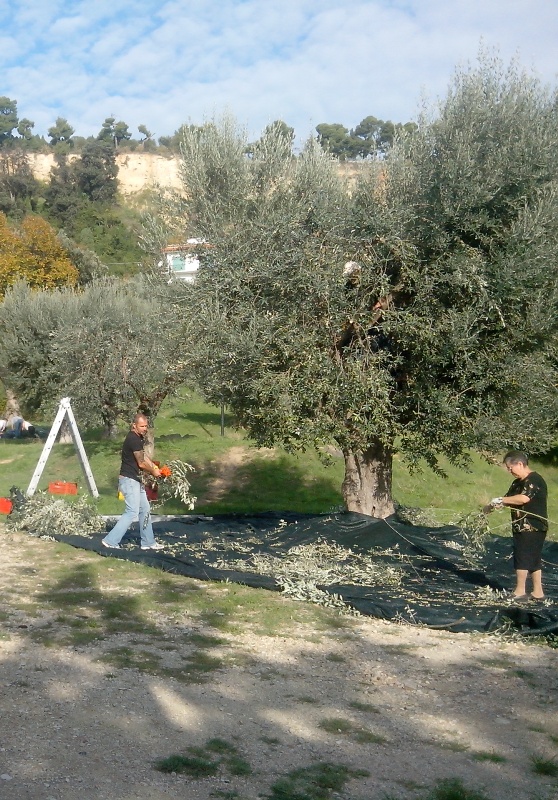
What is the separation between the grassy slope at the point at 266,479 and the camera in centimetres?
1778

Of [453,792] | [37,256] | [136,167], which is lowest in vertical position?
[453,792]

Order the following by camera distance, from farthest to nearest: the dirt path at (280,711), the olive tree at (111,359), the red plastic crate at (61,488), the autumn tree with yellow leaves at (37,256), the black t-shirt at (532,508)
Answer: the autumn tree with yellow leaves at (37,256), the olive tree at (111,359), the red plastic crate at (61,488), the black t-shirt at (532,508), the dirt path at (280,711)

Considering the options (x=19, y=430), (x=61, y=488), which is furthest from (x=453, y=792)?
(x=19, y=430)

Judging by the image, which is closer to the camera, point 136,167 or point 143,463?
point 143,463

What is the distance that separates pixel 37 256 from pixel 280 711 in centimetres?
4608

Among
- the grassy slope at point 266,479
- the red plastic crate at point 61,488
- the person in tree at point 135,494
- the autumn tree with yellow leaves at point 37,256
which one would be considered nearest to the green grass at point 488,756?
the person in tree at point 135,494

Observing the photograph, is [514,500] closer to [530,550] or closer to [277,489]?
[530,550]

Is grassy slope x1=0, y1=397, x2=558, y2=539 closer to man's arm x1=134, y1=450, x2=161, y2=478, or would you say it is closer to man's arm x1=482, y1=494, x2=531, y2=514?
man's arm x1=134, y1=450, x2=161, y2=478

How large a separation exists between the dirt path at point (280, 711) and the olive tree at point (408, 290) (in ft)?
12.5

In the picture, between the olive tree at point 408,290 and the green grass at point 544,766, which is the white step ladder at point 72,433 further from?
Answer: the green grass at point 544,766

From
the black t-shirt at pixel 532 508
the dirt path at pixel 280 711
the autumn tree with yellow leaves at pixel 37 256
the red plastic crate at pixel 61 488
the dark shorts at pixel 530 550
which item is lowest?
the red plastic crate at pixel 61 488

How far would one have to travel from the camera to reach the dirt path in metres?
4.33

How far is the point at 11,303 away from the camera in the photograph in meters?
27.0

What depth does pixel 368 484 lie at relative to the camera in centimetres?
1259
